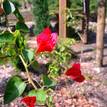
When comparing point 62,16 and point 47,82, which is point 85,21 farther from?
point 47,82

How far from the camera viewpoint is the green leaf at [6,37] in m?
0.74

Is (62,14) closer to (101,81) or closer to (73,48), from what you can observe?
(73,48)

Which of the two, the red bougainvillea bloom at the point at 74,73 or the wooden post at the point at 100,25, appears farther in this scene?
the wooden post at the point at 100,25

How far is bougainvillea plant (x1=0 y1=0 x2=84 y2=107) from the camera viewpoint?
0.68 metres

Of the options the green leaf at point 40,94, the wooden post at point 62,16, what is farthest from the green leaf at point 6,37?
the wooden post at point 62,16

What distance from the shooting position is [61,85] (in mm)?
5215

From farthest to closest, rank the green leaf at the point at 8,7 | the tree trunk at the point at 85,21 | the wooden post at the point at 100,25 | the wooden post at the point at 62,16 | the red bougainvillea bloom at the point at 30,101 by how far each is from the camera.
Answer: the tree trunk at the point at 85,21, the wooden post at the point at 62,16, the wooden post at the point at 100,25, the green leaf at the point at 8,7, the red bougainvillea bloom at the point at 30,101

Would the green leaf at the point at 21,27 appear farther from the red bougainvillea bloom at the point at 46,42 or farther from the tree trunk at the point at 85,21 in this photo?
the tree trunk at the point at 85,21

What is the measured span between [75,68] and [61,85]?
4543mm

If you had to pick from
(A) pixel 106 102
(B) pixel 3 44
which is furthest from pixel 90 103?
(B) pixel 3 44

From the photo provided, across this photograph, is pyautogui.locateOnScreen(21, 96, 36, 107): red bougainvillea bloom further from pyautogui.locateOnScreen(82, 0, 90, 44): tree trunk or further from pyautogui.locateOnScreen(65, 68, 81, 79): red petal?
pyautogui.locateOnScreen(82, 0, 90, 44): tree trunk

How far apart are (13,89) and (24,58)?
0.24 ft

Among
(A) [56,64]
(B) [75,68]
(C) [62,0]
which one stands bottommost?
(A) [56,64]

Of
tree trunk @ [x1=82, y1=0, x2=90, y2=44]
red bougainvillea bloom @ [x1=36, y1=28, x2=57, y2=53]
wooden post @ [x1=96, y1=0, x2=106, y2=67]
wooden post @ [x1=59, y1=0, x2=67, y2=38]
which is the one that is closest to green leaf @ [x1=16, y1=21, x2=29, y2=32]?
red bougainvillea bloom @ [x1=36, y1=28, x2=57, y2=53]
